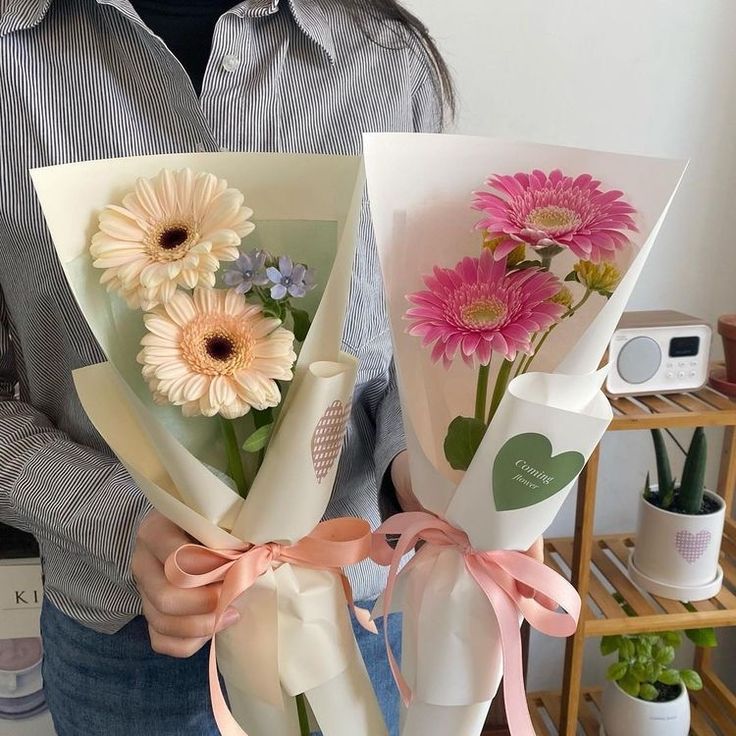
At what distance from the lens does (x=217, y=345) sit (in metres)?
0.47

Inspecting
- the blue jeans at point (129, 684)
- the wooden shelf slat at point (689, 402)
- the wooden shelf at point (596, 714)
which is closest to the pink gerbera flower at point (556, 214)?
the blue jeans at point (129, 684)

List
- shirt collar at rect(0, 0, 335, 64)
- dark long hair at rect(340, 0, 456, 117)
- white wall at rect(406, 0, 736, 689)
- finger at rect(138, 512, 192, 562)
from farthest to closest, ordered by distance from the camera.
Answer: white wall at rect(406, 0, 736, 689) → dark long hair at rect(340, 0, 456, 117) → shirt collar at rect(0, 0, 335, 64) → finger at rect(138, 512, 192, 562)

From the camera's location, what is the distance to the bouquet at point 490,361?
0.46 metres

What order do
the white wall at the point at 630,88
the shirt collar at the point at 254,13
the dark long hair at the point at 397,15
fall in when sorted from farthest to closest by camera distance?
the white wall at the point at 630,88 < the dark long hair at the point at 397,15 < the shirt collar at the point at 254,13

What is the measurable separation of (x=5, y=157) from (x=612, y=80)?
1.06m

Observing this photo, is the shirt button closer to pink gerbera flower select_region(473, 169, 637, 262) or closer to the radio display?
pink gerbera flower select_region(473, 169, 637, 262)

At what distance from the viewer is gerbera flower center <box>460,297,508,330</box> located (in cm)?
46

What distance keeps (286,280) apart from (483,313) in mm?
128

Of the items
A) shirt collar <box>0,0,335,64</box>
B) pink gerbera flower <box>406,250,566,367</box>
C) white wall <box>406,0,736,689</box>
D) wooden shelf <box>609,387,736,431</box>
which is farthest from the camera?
white wall <box>406,0,736,689</box>

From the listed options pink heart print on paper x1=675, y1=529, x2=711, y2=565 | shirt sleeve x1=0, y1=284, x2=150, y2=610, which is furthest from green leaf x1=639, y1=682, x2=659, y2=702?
shirt sleeve x1=0, y1=284, x2=150, y2=610

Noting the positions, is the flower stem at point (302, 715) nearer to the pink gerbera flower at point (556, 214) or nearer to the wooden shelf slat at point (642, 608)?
the pink gerbera flower at point (556, 214)

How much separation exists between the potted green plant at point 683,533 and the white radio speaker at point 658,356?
0.10 metres

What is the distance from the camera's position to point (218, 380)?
461mm

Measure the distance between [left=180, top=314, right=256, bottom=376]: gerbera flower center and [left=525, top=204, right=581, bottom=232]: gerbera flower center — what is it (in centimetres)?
19
